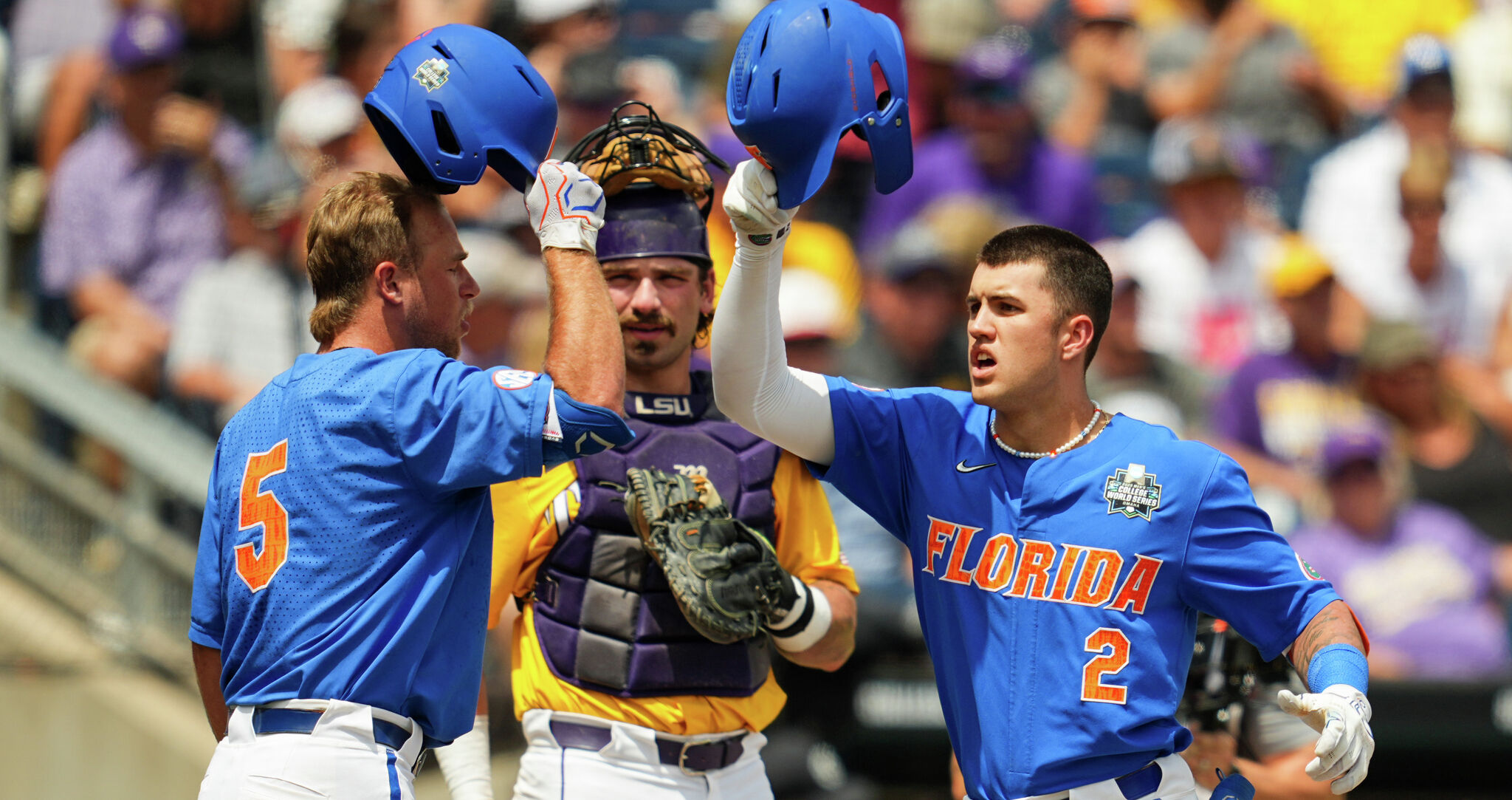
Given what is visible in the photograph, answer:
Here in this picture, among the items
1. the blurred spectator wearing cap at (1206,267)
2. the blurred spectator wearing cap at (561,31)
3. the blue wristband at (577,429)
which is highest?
the blurred spectator wearing cap at (561,31)

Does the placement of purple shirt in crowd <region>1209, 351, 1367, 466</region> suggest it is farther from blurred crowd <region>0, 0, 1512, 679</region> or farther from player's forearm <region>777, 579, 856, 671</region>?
player's forearm <region>777, 579, 856, 671</region>

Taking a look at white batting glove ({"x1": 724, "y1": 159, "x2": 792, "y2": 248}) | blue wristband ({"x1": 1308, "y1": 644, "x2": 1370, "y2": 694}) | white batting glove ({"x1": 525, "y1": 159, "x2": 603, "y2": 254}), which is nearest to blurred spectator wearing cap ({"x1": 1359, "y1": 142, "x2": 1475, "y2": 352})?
blue wristband ({"x1": 1308, "y1": 644, "x2": 1370, "y2": 694})

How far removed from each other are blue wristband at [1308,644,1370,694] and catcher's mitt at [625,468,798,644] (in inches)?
44.6

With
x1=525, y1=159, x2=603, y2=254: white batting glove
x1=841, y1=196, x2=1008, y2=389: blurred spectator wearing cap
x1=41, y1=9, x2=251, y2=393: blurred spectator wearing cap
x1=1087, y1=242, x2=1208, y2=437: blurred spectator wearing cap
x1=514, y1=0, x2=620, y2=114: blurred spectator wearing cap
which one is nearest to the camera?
x1=525, y1=159, x2=603, y2=254: white batting glove

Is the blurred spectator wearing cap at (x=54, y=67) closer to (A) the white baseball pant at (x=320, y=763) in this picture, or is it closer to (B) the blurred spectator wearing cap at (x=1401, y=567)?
(A) the white baseball pant at (x=320, y=763)

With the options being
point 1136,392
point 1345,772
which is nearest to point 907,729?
point 1136,392

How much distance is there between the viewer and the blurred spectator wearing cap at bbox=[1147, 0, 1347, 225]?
8312 millimetres

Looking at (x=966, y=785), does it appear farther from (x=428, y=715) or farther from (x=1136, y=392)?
(x=1136, y=392)

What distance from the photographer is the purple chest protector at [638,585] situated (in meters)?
3.59

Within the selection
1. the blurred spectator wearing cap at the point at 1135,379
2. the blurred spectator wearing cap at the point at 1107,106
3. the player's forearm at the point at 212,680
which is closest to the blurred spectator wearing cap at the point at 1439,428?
the blurred spectator wearing cap at the point at 1135,379

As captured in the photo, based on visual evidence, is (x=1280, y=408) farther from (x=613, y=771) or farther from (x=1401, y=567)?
(x=613, y=771)

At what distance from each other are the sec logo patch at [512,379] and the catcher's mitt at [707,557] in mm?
541

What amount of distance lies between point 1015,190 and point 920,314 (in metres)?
1.10

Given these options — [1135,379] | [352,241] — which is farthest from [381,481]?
[1135,379]
